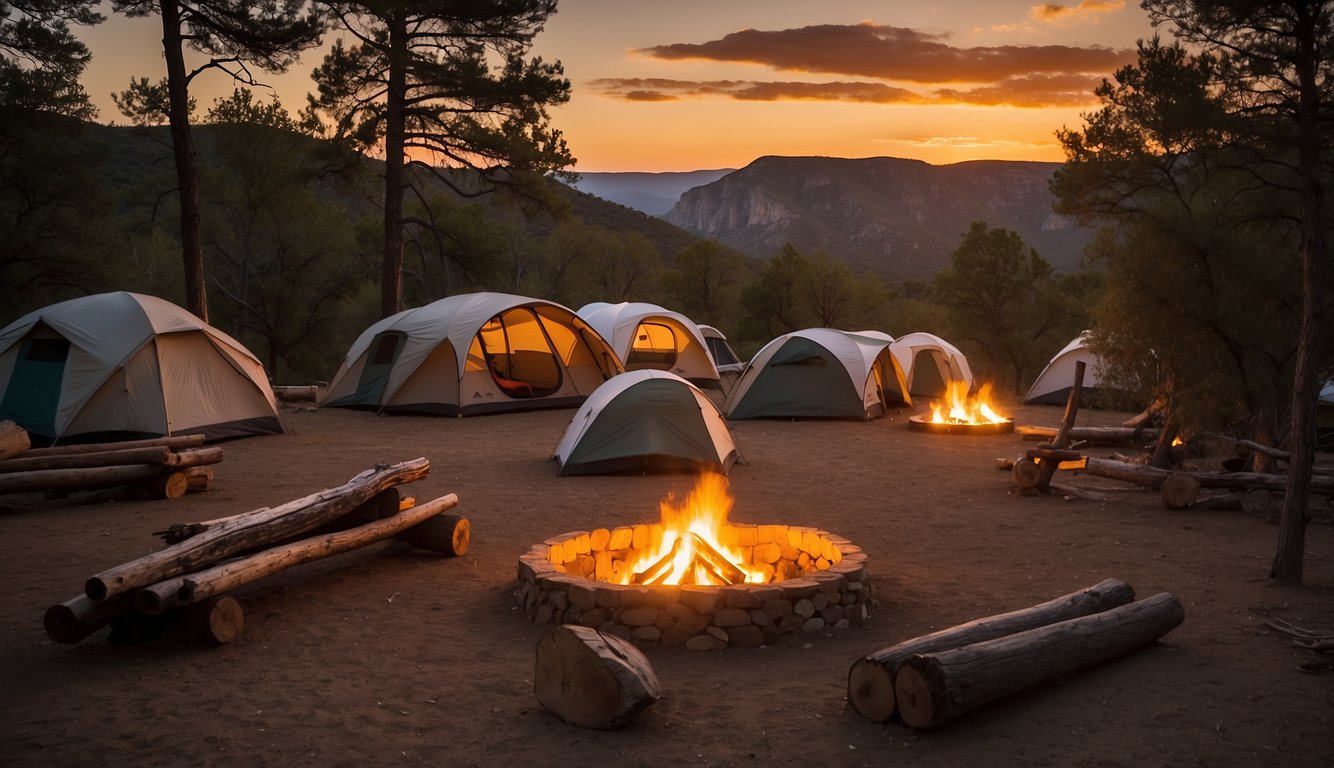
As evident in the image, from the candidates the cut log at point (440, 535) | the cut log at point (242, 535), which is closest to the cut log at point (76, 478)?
the cut log at point (440, 535)

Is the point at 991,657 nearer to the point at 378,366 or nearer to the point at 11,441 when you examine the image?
the point at 11,441

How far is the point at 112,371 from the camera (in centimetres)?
1241

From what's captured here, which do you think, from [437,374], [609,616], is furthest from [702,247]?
[609,616]

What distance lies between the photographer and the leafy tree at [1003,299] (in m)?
34.2

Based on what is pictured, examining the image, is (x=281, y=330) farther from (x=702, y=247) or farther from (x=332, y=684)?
(x=332, y=684)

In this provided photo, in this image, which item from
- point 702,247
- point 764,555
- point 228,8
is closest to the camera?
point 764,555

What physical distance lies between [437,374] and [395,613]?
37.3 ft

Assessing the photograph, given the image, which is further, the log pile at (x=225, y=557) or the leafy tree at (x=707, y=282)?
the leafy tree at (x=707, y=282)

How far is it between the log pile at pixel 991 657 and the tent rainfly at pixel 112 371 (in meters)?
11.3

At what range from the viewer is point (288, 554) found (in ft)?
20.0

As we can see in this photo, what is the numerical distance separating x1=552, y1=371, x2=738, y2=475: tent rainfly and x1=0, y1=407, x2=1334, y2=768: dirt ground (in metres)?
1.15

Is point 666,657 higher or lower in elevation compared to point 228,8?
lower

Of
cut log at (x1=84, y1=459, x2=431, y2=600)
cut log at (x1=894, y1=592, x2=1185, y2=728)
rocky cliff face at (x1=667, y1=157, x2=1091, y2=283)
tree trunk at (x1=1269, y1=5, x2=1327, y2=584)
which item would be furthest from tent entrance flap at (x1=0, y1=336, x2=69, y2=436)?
rocky cliff face at (x1=667, y1=157, x2=1091, y2=283)

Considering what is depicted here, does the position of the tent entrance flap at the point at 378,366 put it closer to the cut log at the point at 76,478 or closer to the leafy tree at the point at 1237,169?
the cut log at the point at 76,478
